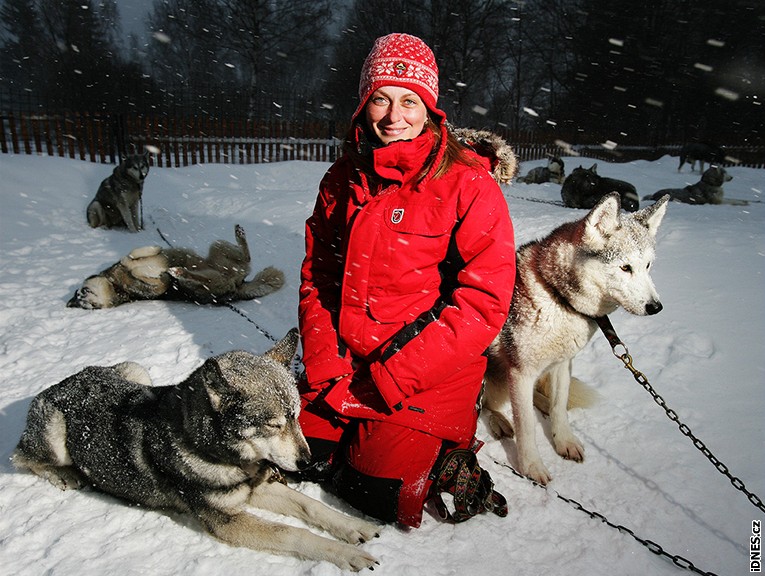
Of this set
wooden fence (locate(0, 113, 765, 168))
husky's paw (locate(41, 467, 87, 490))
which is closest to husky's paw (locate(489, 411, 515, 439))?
husky's paw (locate(41, 467, 87, 490))

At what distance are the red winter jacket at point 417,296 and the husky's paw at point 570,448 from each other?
0.63 metres

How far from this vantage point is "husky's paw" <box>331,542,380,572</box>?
179 centimetres

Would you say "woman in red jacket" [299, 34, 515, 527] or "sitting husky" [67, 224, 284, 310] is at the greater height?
"woman in red jacket" [299, 34, 515, 527]

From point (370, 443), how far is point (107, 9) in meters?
39.1

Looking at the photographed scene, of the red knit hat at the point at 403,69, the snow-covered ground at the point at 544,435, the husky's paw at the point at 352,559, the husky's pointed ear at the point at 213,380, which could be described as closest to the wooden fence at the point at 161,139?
the snow-covered ground at the point at 544,435

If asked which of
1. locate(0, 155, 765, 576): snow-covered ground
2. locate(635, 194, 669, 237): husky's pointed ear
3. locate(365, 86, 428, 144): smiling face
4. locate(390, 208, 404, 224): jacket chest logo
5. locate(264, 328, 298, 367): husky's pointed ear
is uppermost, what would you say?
locate(365, 86, 428, 144): smiling face

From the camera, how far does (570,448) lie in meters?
2.54

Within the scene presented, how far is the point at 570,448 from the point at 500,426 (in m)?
0.39

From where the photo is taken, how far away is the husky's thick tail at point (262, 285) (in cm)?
477

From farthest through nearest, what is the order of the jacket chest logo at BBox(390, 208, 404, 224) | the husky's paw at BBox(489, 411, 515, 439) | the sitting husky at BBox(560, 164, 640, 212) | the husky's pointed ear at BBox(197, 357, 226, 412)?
1. the sitting husky at BBox(560, 164, 640, 212)
2. the husky's paw at BBox(489, 411, 515, 439)
3. the jacket chest logo at BBox(390, 208, 404, 224)
4. the husky's pointed ear at BBox(197, 357, 226, 412)

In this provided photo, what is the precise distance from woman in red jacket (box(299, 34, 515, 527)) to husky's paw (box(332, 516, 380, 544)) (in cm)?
7

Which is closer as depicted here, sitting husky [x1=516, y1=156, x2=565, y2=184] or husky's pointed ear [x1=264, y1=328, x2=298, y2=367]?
husky's pointed ear [x1=264, y1=328, x2=298, y2=367]

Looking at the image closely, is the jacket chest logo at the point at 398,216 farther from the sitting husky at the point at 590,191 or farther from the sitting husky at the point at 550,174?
the sitting husky at the point at 550,174

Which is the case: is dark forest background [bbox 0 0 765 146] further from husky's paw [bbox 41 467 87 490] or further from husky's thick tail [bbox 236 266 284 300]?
husky's paw [bbox 41 467 87 490]
